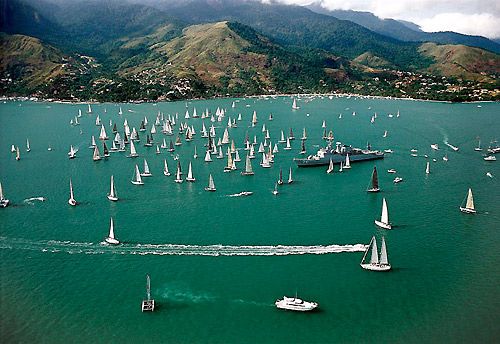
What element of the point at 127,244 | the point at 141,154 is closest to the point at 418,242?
the point at 127,244

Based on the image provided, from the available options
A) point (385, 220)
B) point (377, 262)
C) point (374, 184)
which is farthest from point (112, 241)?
point (374, 184)

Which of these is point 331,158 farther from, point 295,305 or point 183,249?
point 295,305

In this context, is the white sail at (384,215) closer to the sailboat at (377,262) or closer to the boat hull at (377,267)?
the sailboat at (377,262)

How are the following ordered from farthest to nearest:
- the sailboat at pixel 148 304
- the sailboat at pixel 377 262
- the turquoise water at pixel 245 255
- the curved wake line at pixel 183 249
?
the curved wake line at pixel 183 249 → the sailboat at pixel 377 262 → the sailboat at pixel 148 304 → the turquoise water at pixel 245 255

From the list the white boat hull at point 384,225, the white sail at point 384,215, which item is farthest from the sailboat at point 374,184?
the white sail at point 384,215

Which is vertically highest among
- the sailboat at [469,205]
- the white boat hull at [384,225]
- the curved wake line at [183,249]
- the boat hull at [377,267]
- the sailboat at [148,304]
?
the sailboat at [469,205]

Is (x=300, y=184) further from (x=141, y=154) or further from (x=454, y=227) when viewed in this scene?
(x=141, y=154)
